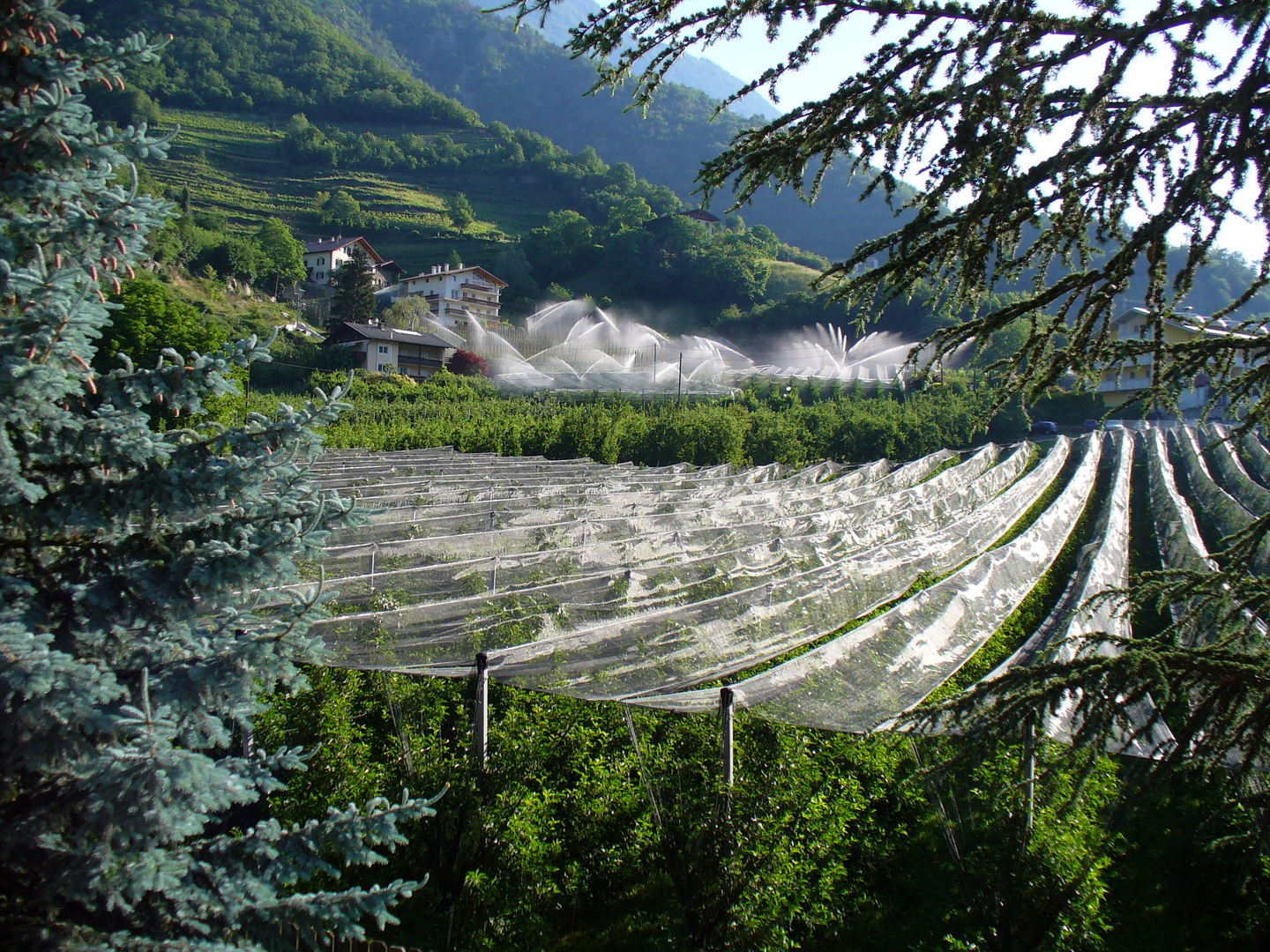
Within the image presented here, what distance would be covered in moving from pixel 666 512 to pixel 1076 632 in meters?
7.04

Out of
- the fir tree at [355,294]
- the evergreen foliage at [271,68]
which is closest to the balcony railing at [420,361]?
the fir tree at [355,294]

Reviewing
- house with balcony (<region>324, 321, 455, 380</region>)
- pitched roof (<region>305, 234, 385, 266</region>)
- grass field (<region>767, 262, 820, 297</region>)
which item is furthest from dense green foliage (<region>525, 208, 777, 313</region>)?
house with balcony (<region>324, 321, 455, 380</region>)

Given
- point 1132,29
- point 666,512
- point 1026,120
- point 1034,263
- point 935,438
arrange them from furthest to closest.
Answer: point 935,438 → point 666,512 → point 1034,263 → point 1026,120 → point 1132,29

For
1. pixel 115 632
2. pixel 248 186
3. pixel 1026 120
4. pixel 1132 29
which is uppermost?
pixel 248 186

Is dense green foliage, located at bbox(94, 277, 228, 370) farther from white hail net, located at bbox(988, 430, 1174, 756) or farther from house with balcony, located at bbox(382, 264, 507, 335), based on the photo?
house with balcony, located at bbox(382, 264, 507, 335)

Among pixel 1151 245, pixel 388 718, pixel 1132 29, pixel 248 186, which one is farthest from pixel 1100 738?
pixel 248 186

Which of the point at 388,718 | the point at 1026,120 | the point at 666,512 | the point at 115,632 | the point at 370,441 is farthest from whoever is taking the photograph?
the point at 370,441

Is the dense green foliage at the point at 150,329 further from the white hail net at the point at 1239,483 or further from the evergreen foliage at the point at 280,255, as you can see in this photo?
the white hail net at the point at 1239,483

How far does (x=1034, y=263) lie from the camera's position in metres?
4.11

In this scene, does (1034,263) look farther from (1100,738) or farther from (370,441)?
(370,441)

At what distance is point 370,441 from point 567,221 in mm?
66441

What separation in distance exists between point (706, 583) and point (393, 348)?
4222 centimetres

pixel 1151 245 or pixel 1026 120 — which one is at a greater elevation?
pixel 1026 120

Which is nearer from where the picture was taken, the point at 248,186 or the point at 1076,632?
the point at 1076,632
